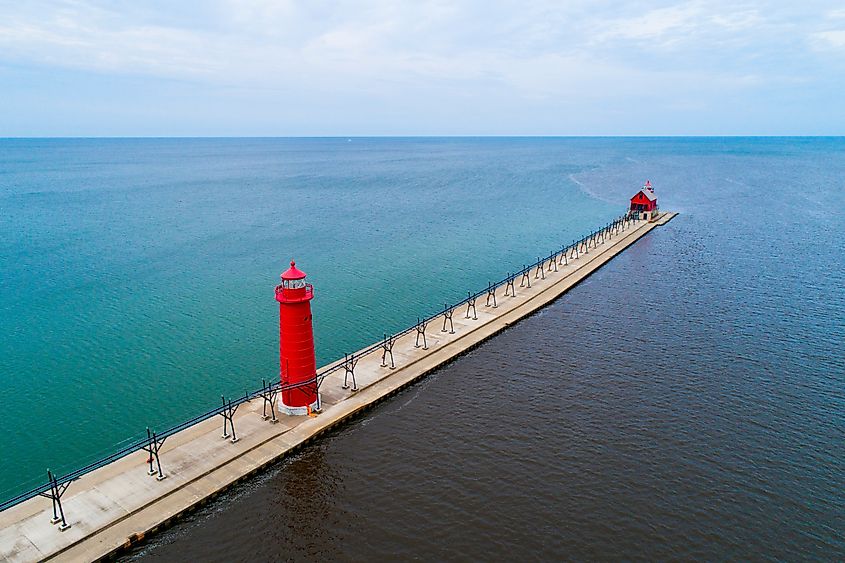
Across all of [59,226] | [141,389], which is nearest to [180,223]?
[59,226]

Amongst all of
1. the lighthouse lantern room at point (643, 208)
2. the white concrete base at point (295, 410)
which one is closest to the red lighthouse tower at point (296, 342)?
the white concrete base at point (295, 410)

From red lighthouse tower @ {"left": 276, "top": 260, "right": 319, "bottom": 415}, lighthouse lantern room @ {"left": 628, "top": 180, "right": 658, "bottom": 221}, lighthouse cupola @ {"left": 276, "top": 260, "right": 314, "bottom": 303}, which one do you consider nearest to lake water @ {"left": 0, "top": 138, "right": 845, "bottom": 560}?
red lighthouse tower @ {"left": 276, "top": 260, "right": 319, "bottom": 415}

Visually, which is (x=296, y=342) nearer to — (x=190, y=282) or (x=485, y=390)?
(x=485, y=390)

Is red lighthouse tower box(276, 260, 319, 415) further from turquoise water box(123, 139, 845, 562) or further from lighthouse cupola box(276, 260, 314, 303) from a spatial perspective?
turquoise water box(123, 139, 845, 562)

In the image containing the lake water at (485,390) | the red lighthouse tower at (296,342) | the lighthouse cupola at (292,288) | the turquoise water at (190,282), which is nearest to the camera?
the lake water at (485,390)

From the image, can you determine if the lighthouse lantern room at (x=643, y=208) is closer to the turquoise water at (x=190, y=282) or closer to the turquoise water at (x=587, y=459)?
the turquoise water at (x=190, y=282)

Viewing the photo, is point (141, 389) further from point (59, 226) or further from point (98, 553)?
point (59, 226)

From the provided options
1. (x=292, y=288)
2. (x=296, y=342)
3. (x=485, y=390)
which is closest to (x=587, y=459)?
(x=485, y=390)
